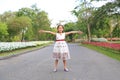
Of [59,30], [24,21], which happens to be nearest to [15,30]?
[24,21]

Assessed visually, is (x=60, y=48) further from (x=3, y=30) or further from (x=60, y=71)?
(x=3, y=30)

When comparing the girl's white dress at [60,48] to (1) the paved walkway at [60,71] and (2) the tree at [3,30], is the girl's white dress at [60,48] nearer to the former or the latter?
(1) the paved walkway at [60,71]

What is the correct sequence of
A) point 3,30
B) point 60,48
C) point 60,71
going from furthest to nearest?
point 3,30 < point 60,71 < point 60,48

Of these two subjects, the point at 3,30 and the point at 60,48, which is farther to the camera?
the point at 3,30

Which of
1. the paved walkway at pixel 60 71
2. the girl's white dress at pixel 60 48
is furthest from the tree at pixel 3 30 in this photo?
the girl's white dress at pixel 60 48

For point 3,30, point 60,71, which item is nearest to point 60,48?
point 60,71

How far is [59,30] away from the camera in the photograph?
9438 millimetres

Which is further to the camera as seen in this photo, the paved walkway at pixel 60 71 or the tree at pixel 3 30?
the tree at pixel 3 30

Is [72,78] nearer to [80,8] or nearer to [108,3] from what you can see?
[108,3]

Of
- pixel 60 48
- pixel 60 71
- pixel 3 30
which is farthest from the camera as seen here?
pixel 3 30

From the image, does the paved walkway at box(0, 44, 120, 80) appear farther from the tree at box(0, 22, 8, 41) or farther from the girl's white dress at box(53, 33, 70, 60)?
the tree at box(0, 22, 8, 41)

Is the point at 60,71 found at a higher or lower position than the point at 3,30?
lower

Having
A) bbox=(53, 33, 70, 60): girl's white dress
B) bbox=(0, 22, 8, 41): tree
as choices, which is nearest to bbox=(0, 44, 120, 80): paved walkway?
bbox=(53, 33, 70, 60): girl's white dress

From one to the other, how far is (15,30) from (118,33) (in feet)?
119
